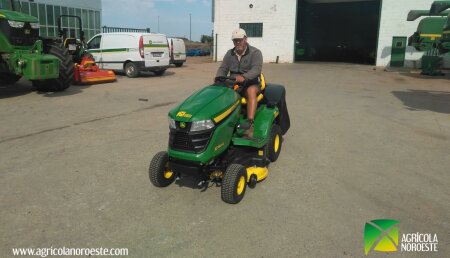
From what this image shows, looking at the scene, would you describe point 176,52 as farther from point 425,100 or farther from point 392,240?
point 392,240

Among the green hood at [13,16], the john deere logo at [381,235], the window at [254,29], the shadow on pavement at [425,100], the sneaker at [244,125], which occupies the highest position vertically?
the window at [254,29]

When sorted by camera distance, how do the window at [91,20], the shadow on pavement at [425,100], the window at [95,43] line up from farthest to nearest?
the window at [91,20]
the window at [95,43]
the shadow on pavement at [425,100]

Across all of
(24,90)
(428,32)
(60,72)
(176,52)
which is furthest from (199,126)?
(428,32)

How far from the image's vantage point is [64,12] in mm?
26453

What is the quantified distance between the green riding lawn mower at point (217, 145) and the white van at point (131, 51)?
36.5ft

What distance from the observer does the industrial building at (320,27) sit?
22109 millimetres

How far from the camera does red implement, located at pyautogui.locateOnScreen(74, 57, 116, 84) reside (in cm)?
1240

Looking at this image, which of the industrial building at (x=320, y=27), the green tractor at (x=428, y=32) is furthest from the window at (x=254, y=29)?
the green tractor at (x=428, y=32)

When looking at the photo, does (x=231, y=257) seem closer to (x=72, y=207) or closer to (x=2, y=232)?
(x=72, y=207)

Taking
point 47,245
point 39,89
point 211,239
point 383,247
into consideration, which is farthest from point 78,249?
point 39,89

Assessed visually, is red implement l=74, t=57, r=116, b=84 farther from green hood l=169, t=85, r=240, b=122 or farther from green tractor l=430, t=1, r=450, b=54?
green tractor l=430, t=1, r=450, b=54

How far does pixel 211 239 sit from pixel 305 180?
178 centimetres

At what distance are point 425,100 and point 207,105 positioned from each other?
8904 mm

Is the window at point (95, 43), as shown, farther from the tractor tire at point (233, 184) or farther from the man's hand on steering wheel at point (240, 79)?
the tractor tire at point (233, 184)
